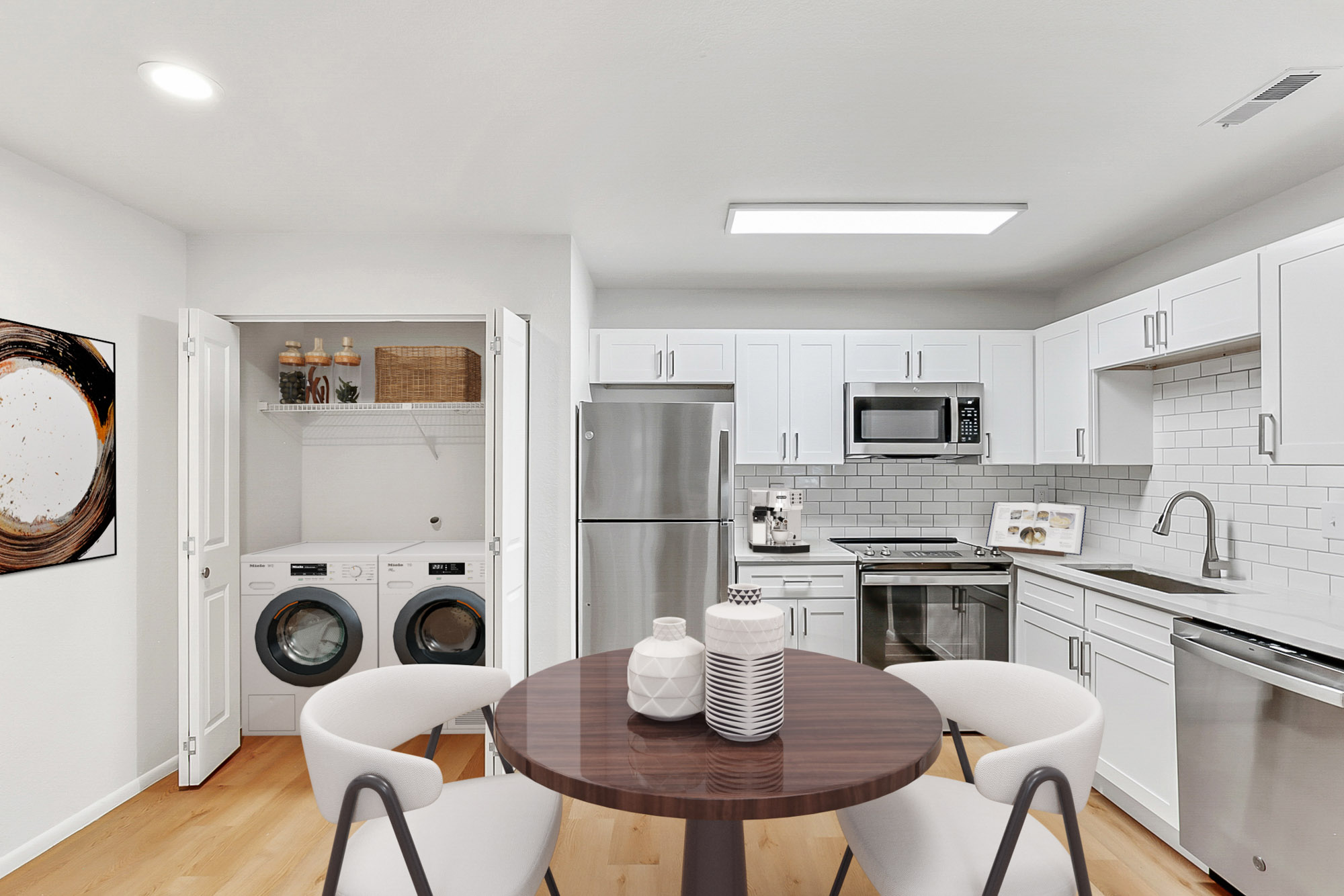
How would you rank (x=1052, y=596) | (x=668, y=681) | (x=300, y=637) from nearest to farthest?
(x=668, y=681), (x=1052, y=596), (x=300, y=637)

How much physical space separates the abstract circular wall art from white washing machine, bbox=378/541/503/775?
3.84ft

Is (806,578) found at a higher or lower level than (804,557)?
lower

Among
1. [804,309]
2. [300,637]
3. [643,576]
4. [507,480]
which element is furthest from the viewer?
[804,309]

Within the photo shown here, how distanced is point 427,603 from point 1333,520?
384 cm

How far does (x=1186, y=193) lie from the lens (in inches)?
109

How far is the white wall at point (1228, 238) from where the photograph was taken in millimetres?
2598

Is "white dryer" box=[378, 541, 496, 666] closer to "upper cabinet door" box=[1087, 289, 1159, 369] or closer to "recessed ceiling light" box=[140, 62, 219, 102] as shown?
"recessed ceiling light" box=[140, 62, 219, 102]

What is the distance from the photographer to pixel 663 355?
4.10 meters

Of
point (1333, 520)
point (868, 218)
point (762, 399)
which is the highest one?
point (868, 218)

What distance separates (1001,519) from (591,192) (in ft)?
10.1

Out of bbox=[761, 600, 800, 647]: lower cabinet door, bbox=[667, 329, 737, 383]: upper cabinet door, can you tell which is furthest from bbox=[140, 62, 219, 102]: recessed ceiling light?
bbox=[761, 600, 800, 647]: lower cabinet door

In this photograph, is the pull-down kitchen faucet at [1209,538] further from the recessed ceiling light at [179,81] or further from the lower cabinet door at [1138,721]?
the recessed ceiling light at [179,81]

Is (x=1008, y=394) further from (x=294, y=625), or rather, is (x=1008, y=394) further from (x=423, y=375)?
(x=294, y=625)

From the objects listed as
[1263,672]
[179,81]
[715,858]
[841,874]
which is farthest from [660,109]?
[1263,672]
